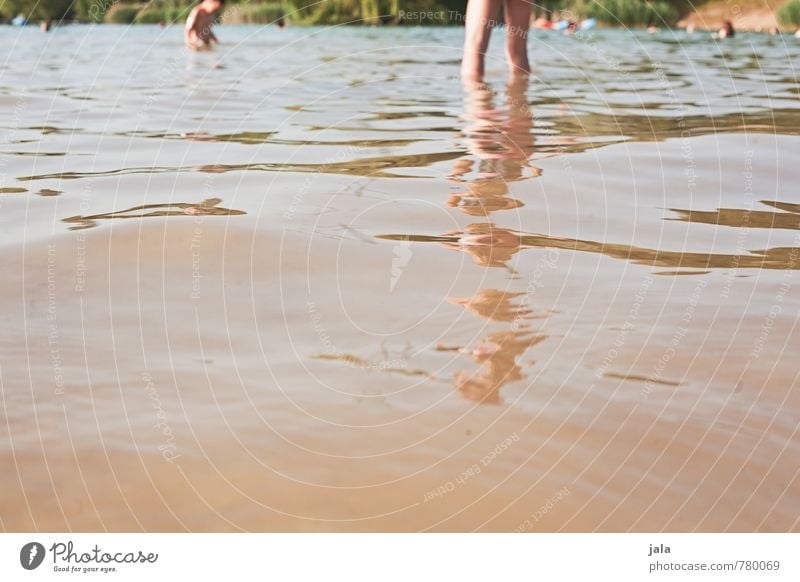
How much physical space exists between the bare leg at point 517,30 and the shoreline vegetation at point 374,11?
921 cm

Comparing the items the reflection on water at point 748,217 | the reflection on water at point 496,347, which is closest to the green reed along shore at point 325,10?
the reflection on water at point 748,217

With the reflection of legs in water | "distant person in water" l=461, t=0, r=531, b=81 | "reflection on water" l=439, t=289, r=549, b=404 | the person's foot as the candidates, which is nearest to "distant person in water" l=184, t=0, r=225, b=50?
the person's foot

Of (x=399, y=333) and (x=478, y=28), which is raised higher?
(x=478, y=28)

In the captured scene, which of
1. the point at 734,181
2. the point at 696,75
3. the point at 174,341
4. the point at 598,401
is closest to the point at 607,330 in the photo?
the point at 598,401

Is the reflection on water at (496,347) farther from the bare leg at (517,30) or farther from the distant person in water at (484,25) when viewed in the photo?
the bare leg at (517,30)

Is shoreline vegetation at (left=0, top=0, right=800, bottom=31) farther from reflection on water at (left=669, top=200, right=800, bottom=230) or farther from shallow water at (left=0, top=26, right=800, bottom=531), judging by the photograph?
reflection on water at (left=669, top=200, right=800, bottom=230)

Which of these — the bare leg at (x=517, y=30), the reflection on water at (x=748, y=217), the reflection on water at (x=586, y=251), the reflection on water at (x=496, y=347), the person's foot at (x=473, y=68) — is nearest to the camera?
the reflection on water at (x=496, y=347)

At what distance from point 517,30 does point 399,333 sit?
4.67 meters
